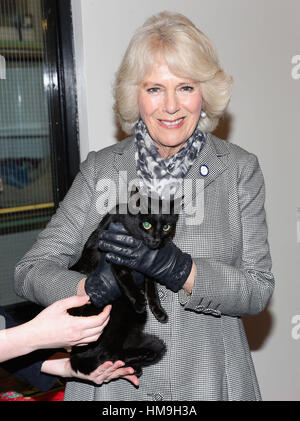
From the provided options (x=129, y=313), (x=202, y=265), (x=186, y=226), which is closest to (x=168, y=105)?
(x=186, y=226)

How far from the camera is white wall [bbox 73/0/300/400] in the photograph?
213cm

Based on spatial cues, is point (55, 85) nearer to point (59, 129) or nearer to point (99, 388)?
point (59, 129)

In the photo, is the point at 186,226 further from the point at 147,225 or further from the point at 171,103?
the point at 171,103

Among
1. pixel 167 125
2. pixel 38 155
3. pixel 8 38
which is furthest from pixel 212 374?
pixel 8 38

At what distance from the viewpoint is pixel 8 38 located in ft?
6.72

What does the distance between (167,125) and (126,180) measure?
195mm

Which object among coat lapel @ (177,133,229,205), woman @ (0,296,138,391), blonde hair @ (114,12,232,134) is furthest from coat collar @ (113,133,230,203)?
woman @ (0,296,138,391)

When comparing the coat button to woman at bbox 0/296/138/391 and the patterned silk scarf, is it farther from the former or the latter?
the patterned silk scarf

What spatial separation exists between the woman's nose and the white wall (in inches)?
32.0

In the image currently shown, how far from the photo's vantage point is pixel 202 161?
4.87ft

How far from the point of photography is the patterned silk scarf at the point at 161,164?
4.70 feet

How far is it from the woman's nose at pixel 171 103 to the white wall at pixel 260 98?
81 centimetres

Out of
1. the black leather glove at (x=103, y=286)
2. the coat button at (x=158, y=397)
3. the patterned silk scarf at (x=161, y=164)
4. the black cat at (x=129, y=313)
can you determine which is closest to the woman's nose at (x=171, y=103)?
the patterned silk scarf at (x=161, y=164)

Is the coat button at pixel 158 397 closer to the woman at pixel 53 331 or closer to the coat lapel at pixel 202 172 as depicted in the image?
the woman at pixel 53 331
